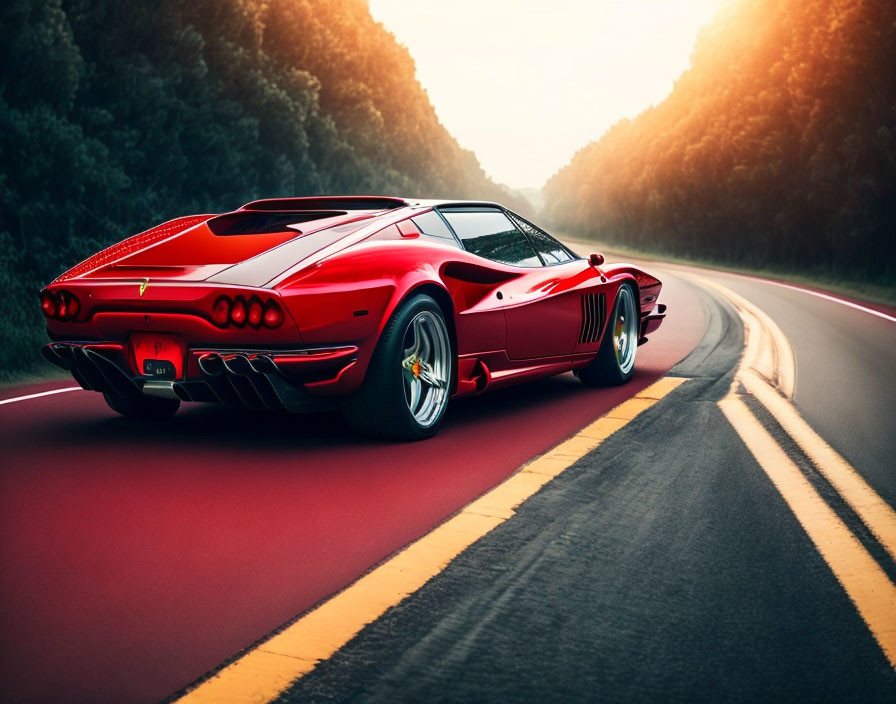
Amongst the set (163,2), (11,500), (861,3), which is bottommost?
(11,500)

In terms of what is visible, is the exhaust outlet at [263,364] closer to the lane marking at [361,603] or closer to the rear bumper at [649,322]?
the lane marking at [361,603]

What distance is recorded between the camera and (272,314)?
4.76 metres

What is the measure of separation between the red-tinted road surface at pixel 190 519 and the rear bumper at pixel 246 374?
11.8 inches

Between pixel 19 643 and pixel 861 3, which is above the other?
pixel 861 3

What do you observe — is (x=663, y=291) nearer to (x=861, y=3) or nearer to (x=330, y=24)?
(x=861, y=3)

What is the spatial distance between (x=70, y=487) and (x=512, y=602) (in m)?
2.31

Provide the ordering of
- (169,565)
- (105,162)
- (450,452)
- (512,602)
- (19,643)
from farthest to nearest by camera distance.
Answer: (105,162) → (450,452) → (169,565) → (512,602) → (19,643)

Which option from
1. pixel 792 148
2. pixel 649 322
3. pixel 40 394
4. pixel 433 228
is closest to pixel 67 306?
pixel 433 228

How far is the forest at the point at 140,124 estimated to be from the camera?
47.9 feet

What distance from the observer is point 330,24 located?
46.6 meters

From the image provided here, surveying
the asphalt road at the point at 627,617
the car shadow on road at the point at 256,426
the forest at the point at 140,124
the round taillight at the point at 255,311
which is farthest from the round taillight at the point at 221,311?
the forest at the point at 140,124

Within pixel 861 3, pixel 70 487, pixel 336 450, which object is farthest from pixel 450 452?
pixel 861 3

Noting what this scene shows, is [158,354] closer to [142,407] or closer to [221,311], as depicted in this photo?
[221,311]

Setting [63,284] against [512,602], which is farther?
[63,284]
